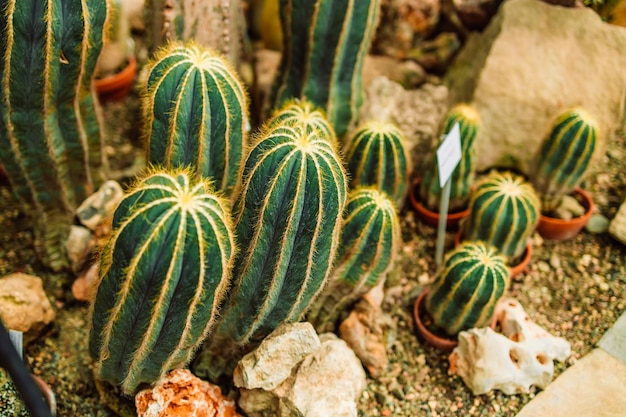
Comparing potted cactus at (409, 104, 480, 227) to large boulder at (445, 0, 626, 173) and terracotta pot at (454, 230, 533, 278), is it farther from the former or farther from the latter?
large boulder at (445, 0, 626, 173)

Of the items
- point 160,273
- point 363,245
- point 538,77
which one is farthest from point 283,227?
point 538,77

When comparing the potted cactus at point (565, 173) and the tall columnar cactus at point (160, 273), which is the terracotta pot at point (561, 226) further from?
the tall columnar cactus at point (160, 273)

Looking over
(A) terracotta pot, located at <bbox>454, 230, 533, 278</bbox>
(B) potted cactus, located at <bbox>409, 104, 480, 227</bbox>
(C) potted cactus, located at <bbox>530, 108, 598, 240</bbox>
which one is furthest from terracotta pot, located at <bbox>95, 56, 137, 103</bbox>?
(C) potted cactus, located at <bbox>530, 108, 598, 240</bbox>

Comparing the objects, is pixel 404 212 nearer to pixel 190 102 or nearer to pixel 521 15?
pixel 521 15

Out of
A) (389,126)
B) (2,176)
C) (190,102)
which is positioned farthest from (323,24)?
(2,176)

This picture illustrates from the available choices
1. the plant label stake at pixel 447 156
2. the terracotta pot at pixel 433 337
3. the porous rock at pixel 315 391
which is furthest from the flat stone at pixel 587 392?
the plant label stake at pixel 447 156

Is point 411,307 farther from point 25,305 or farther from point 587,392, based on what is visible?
point 25,305
